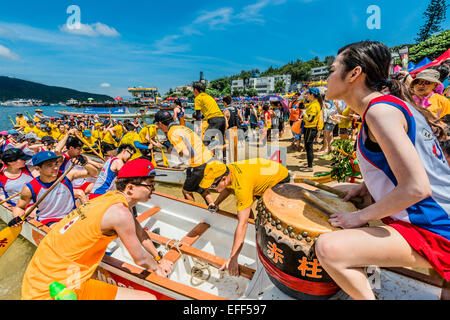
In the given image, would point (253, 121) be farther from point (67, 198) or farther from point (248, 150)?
point (67, 198)

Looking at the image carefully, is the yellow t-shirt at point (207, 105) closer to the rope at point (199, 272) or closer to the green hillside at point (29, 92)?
the rope at point (199, 272)

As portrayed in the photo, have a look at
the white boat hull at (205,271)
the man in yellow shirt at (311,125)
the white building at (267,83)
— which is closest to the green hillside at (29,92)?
the white building at (267,83)

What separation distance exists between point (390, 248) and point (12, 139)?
11.6 meters

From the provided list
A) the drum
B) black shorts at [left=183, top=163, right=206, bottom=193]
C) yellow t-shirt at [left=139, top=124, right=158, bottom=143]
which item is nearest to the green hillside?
yellow t-shirt at [left=139, top=124, right=158, bottom=143]

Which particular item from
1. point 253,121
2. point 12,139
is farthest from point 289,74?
point 12,139

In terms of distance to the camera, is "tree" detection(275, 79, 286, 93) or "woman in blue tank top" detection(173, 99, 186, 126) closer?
"woman in blue tank top" detection(173, 99, 186, 126)

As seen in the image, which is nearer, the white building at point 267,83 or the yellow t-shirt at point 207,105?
the yellow t-shirt at point 207,105

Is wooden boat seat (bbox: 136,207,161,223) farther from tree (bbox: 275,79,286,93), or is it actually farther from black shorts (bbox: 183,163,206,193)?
tree (bbox: 275,79,286,93)

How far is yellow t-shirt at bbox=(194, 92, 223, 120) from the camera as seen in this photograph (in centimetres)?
598

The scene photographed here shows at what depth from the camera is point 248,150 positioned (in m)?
8.68

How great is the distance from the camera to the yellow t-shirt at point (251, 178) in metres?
2.37

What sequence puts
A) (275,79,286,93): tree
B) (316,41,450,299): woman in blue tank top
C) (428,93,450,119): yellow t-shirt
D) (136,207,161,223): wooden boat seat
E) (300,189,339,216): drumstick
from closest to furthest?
(316,41,450,299): woman in blue tank top < (300,189,339,216): drumstick < (136,207,161,223): wooden boat seat < (428,93,450,119): yellow t-shirt < (275,79,286,93): tree

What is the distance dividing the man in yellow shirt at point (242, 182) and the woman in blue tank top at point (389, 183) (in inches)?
42.8

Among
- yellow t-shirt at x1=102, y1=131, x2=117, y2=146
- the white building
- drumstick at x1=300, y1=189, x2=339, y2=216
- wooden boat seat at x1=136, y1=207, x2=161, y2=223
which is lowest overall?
wooden boat seat at x1=136, y1=207, x2=161, y2=223
